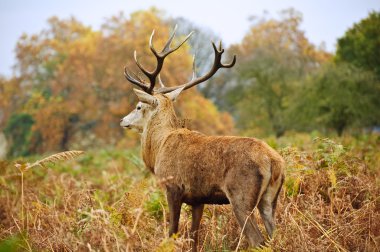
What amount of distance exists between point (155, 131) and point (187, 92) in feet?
96.4

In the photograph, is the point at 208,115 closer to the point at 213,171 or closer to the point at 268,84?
the point at 268,84

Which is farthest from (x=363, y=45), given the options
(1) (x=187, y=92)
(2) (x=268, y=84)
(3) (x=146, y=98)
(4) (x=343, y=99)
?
(3) (x=146, y=98)

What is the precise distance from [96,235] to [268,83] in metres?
35.1

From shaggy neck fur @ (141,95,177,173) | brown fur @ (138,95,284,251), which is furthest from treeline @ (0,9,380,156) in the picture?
brown fur @ (138,95,284,251)

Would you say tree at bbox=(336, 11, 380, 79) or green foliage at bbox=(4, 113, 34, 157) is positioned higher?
tree at bbox=(336, 11, 380, 79)

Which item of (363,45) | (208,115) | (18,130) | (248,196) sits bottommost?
(18,130)

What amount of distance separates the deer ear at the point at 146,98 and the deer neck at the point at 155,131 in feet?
0.41

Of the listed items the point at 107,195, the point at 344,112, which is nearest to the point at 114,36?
the point at 344,112

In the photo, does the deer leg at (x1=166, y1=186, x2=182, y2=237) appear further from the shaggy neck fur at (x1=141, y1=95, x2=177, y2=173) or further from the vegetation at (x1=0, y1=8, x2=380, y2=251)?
the shaggy neck fur at (x1=141, y1=95, x2=177, y2=173)

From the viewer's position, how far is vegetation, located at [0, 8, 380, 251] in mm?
5688

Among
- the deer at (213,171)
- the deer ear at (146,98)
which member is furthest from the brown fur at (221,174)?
the deer ear at (146,98)

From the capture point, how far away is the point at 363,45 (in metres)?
31.3

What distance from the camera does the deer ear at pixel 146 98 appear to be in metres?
6.23

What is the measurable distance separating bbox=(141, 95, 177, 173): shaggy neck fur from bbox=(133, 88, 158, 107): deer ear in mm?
74
